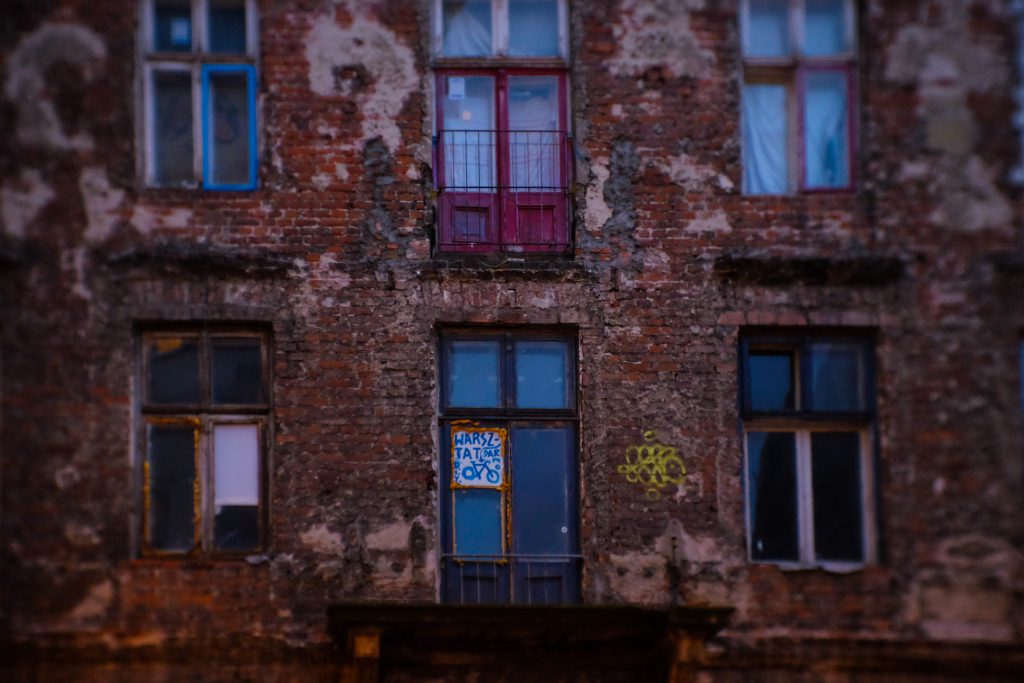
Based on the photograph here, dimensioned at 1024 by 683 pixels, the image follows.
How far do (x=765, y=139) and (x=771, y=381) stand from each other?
2009mm

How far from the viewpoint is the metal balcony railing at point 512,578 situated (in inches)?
397

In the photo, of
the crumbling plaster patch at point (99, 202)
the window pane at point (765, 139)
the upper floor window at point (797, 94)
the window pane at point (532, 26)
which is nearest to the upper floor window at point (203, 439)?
the crumbling plaster patch at point (99, 202)

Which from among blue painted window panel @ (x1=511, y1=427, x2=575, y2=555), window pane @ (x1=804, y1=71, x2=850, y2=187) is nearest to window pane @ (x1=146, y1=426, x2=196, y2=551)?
blue painted window panel @ (x1=511, y1=427, x2=575, y2=555)

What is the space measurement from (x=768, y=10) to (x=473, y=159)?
275cm

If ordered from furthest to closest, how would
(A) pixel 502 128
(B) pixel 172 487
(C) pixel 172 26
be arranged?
(A) pixel 502 128 < (C) pixel 172 26 < (B) pixel 172 487

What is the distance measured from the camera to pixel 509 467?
10.3 meters

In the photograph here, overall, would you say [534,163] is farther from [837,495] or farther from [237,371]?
[837,495]

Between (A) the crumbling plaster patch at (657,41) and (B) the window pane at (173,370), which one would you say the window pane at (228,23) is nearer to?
(B) the window pane at (173,370)

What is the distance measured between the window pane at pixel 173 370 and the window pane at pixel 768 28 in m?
5.16

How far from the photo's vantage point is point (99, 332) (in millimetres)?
10039

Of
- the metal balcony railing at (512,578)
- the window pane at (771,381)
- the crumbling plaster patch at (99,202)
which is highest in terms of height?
the crumbling plaster patch at (99,202)

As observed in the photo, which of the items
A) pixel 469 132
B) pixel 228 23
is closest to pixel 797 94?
pixel 469 132

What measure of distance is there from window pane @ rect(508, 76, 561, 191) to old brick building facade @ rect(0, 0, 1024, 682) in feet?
0.08

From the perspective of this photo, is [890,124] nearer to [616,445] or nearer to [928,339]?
[928,339]
